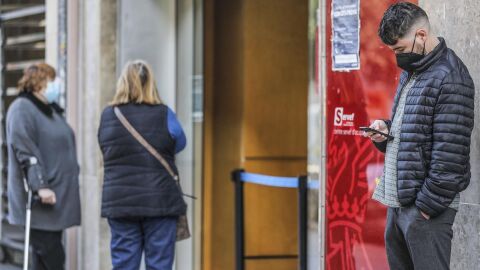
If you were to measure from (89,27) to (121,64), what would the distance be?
561mm

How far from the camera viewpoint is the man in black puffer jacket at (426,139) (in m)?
4.07

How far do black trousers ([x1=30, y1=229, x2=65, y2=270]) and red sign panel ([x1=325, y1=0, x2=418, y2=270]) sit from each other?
2.15 metres

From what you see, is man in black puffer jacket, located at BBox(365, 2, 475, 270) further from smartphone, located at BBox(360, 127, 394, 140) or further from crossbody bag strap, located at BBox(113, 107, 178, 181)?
crossbody bag strap, located at BBox(113, 107, 178, 181)

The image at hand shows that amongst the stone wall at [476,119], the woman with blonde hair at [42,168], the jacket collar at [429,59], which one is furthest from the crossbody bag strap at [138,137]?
the jacket collar at [429,59]

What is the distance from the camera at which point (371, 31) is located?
18.5ft

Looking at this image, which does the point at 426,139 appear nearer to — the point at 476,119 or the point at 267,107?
the point at 476,119

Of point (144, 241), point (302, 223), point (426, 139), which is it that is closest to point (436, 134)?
point (426, 139)

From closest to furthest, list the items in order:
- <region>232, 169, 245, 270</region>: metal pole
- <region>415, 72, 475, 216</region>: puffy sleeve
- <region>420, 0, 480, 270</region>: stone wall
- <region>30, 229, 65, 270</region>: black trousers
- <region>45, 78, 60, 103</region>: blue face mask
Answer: <region>415, 72, 475, 216</region>: puffy sleeve
<region>420, 0, 480, 270</region>: stone wall
<region>30, 229, 65, 270</region>: black trousers
<region>45, 78, 60, 103</region>: blue face mask
<region>232, 169, 245, 270</region>: metal pole

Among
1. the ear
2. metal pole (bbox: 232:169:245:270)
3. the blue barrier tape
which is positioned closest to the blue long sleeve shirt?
the blue barrier tape

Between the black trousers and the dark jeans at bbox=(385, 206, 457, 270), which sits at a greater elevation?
the dark jeans at bbox=(385, 206, 457, 270)

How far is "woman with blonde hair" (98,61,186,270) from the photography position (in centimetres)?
666

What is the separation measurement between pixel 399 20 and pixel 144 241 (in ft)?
10.7

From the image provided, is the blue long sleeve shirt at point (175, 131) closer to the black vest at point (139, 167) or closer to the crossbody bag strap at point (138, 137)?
the black vest at point (139, 167)

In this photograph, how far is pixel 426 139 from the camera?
4156 mm
